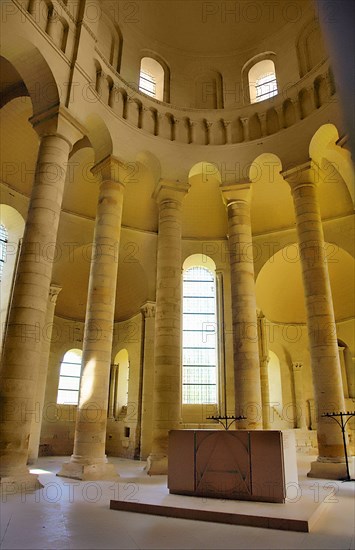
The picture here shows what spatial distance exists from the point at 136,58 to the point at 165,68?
1589 mm

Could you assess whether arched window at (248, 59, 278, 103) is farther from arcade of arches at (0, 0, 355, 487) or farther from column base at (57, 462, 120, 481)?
column base at (57, 462, 120, 481)

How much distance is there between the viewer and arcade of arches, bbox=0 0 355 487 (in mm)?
11177

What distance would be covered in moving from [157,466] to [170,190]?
933 centimetres

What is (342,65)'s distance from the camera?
1759 millimetres

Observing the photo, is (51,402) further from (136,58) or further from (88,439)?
(136,58)

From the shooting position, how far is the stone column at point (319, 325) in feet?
36.9

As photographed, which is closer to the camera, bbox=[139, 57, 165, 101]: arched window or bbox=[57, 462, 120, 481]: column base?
bbox=[57, 462, 120, 481]: column base

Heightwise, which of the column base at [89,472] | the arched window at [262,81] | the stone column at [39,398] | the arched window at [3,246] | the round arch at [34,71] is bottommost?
the column base at [89,472]

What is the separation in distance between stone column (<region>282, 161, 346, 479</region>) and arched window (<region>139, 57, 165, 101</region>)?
699 cm

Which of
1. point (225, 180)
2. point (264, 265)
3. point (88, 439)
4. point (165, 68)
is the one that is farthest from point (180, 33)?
point (88, 439)

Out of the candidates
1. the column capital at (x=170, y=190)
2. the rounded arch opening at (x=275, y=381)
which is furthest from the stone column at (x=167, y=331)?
the rounded arch opening at (x=275, y=381)

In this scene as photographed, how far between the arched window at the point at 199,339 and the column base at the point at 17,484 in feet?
36.0

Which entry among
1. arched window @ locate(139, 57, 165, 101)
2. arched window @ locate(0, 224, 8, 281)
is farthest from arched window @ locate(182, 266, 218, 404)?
arched window @ locate(139, 57, 165, 101)

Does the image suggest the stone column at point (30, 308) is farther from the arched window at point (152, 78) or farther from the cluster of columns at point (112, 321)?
the arched window at point (152, 78)
